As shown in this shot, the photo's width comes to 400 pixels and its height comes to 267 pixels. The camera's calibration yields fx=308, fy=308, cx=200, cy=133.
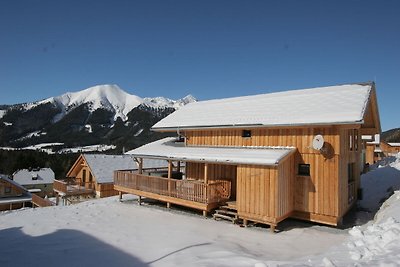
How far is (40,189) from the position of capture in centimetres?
5397

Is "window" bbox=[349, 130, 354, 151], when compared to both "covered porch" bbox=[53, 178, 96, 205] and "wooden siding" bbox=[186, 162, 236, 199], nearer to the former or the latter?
"wooden siding" bbox=[186, 162, 236, 199]

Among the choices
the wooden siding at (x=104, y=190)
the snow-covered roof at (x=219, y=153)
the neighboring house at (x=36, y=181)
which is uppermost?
the snow-covered roof at (x=219, y=153)

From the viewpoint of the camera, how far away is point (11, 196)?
3756cm

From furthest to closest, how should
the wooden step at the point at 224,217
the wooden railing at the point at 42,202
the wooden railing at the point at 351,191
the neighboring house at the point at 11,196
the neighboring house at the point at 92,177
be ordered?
the neighboring house at the point at 11,196
the wooden railing at the point at 42,202
the neighboring house at the point at 92,177
the wooden railing at the point at 351,191
the wooden step at the point at 224,217

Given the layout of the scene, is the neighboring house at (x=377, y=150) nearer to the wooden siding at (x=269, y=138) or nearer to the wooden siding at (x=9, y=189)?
the wooden siding at (x=269, y=138)

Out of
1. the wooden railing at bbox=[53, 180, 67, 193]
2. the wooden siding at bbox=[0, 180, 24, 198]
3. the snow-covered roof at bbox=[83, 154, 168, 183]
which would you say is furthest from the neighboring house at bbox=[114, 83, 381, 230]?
the wooden siding at bbox=[0, 180, 24, 198]

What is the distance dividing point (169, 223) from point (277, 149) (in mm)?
5310

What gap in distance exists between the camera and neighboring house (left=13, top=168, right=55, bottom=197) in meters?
53.5

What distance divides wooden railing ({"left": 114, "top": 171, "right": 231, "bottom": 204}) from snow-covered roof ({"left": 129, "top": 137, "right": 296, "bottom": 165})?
3.82 feet

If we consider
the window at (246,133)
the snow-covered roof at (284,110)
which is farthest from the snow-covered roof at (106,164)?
the window at (246,133)

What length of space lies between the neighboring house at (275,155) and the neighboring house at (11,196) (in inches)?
1026

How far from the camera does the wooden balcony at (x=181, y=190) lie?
1331 cm

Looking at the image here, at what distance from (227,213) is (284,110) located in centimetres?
517

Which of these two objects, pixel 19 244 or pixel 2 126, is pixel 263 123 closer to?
pixel 19 244
